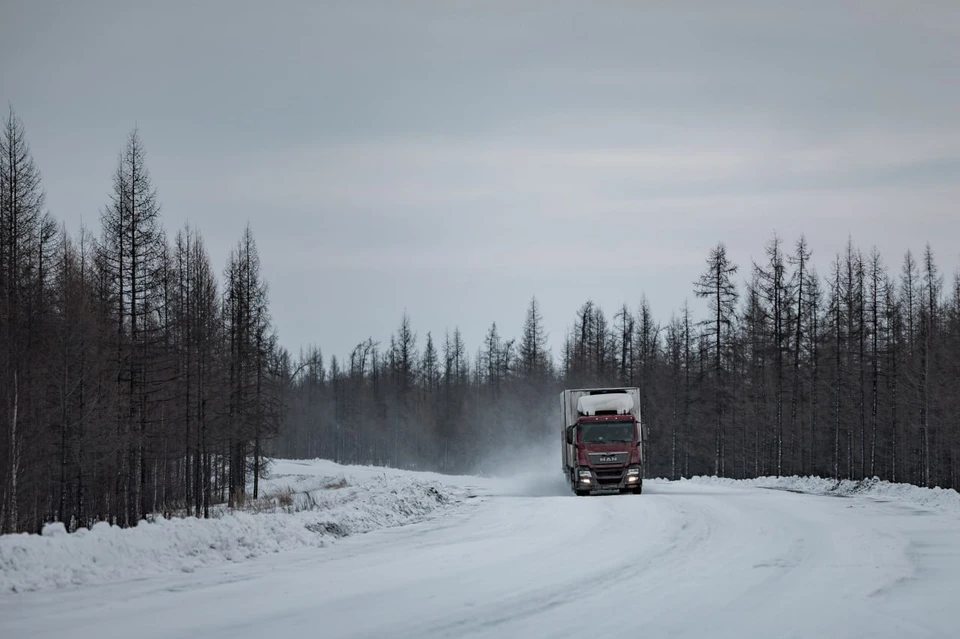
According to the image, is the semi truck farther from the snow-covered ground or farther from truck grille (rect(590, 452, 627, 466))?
the snow-covered ground

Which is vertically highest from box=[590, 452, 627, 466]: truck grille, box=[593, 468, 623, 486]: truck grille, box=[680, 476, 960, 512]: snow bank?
box=[590, 452, 627, 466]: truck grille

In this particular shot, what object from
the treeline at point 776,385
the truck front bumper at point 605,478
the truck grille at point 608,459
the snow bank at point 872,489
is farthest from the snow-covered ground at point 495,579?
the treeline at point 776,385

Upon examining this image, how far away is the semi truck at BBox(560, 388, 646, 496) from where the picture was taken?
32.4 meters

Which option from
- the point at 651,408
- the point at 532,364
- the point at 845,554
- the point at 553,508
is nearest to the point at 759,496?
the point at 553,508

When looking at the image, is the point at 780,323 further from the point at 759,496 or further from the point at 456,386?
the point at 456,386

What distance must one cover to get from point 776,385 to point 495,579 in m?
57.6

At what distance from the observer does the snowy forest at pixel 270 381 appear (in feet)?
109

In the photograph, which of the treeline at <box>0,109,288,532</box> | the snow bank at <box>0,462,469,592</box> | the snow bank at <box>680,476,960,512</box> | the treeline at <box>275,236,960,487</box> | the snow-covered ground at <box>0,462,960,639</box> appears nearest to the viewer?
the snow-covered ground at <box>0,462,960,639</box>

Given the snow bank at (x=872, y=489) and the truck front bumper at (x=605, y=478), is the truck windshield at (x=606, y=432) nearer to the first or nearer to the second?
the truck front bumper at (x=605, y=478)

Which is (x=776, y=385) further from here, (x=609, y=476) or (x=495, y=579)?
(x=495, y=579)

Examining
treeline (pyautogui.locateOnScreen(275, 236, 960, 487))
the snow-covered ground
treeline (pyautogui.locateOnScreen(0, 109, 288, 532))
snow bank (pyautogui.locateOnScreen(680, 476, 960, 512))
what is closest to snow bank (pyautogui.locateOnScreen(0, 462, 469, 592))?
the snow-covered ground

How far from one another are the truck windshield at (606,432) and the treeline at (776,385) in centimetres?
2314

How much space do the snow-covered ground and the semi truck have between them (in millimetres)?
10911

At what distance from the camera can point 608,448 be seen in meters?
32.5
